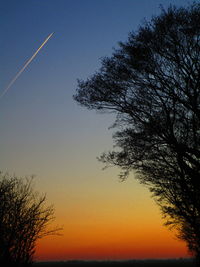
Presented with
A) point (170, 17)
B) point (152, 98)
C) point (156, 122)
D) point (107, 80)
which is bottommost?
point (156, 122)

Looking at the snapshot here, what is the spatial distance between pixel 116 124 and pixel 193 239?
9.25 meters

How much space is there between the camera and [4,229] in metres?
12.0

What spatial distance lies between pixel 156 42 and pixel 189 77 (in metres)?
1.80

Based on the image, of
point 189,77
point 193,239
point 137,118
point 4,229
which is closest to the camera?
point 4,229

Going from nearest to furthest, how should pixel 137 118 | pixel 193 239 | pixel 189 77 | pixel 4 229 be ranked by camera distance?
1. pixel 4 229
2. pixel 189 77
3. pixel 137 118
4. pixel 193 239

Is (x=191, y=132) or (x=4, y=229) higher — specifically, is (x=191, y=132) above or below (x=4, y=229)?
above

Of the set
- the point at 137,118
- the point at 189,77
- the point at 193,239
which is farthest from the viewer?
the point at 193,239

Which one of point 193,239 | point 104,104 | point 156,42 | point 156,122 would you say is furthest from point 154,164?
point 193,239

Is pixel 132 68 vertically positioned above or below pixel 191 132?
above

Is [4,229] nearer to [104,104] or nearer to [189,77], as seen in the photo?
[104,104]

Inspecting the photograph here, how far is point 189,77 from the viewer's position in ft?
46.6

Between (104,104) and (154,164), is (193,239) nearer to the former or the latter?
(154,164)

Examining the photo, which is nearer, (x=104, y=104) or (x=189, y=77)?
(x=189, y=77)

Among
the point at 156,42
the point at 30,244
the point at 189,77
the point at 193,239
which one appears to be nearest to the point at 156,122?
the point at 189,77
